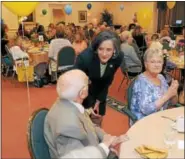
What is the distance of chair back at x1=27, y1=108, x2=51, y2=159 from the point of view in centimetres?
167

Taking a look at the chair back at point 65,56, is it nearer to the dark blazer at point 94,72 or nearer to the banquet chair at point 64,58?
the banquet chair at point 64,58

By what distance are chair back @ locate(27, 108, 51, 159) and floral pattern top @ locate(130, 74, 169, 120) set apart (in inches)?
36.5

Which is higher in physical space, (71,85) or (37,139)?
(71,85)

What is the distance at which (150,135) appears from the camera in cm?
182

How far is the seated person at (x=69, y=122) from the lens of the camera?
159 centimetres

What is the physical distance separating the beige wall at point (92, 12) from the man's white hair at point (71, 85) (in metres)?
11.1

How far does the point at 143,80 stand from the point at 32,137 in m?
1.13

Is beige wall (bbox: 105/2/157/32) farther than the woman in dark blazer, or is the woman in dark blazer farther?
beige wall (bbox: 105/2/157/32)

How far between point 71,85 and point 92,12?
13612 mm

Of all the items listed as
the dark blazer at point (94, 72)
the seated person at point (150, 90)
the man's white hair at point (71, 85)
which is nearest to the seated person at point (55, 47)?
the dark blazer at point (94, 72)

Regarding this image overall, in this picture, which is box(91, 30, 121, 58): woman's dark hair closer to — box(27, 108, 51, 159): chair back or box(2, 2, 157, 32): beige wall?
box(27, 108, 51, 159): chair back

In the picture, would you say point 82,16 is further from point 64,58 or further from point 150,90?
point 150,90

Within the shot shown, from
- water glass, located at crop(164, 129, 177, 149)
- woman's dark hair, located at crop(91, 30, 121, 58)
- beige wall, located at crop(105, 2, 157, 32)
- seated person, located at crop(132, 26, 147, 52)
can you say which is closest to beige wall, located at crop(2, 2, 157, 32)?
beige wall, located at crop(105, 2, 157, 32)

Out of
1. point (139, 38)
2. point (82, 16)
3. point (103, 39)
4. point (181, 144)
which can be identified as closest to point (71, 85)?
point (181, 144)
